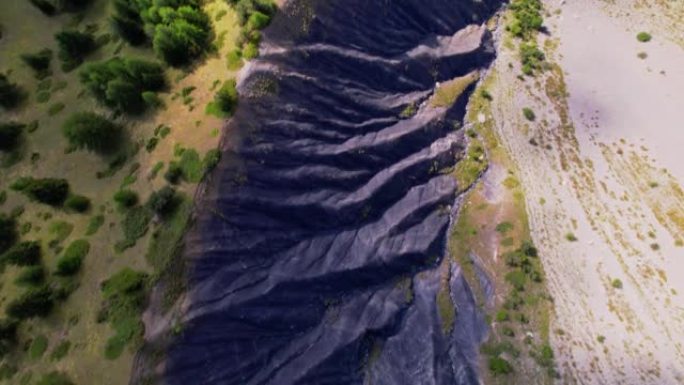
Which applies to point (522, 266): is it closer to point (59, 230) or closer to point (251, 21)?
point (251, 21)

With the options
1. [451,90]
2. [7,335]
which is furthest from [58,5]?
[451,90]

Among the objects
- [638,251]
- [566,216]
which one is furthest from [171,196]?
[638,251]

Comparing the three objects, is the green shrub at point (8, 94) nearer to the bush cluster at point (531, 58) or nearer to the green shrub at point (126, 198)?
the green shrub at point (126, 198)

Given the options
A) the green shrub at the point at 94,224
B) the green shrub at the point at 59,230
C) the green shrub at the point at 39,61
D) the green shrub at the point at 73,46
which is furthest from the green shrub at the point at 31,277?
the green shrub at the point at 73,46

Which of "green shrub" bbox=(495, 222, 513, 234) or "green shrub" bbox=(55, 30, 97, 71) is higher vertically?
"green shrub" bbox=(55, 30, 97, 71)

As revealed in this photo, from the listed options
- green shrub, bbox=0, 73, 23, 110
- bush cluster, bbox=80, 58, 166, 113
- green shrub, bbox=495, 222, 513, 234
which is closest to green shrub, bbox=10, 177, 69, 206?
bush cluster, bbox=80, 58, 166, 113

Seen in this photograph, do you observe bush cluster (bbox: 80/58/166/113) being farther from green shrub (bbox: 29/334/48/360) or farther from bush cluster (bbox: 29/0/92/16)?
green shrub (bbox: 29/334/48/360)
